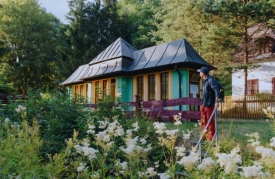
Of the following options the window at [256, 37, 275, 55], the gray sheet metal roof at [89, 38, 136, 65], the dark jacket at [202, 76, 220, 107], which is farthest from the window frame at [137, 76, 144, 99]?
the window at [256, 37, 275, 55]

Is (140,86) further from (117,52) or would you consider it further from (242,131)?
(242,131)

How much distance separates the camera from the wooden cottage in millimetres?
11297

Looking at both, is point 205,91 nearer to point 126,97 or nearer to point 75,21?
point 126,97

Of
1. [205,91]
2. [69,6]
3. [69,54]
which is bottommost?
[205,91]

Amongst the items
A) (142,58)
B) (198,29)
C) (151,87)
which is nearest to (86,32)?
(198,29)

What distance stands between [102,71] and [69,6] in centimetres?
1685

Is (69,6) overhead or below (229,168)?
overhead

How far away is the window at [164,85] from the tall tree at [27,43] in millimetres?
18988

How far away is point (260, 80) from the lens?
65.0 feet

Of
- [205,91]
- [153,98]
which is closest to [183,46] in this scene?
[153,98]

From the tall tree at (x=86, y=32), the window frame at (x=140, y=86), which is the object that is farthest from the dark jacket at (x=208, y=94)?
the tall tree at (x=86, y=32)

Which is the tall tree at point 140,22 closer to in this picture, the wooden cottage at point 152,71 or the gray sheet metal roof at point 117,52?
the gray sheet metal roof at point 117,52

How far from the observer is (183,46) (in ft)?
38.3

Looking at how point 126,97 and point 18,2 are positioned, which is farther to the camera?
point 18,2
